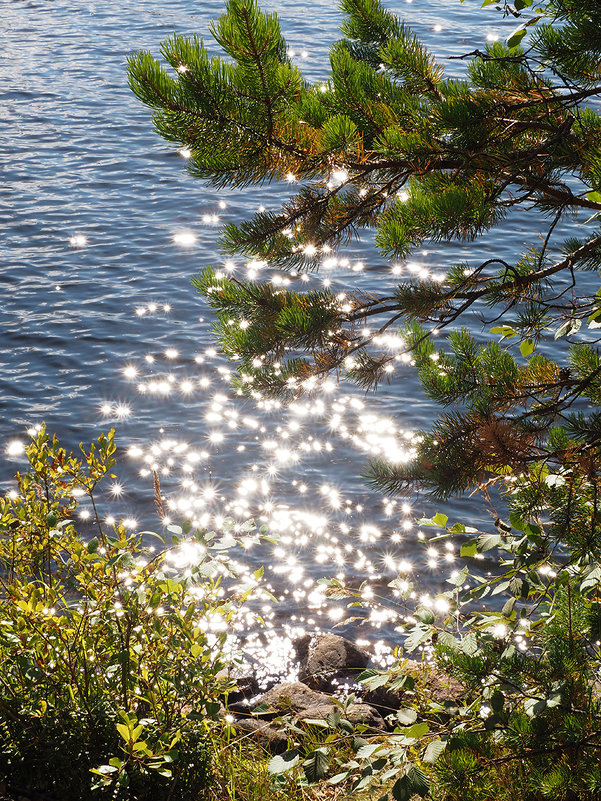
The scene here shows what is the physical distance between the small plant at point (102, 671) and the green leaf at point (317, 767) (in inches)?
20.3

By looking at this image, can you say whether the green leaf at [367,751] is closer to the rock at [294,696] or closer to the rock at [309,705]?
the rock at [309,705]

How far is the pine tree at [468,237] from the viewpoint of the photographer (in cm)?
305

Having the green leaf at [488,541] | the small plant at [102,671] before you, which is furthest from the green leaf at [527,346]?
the small plant at [102,671]

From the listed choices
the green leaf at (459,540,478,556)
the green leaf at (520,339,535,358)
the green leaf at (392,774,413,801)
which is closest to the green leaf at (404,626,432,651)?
the green leaf at (459,540,478,556)

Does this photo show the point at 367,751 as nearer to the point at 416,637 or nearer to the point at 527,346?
the point at 416,637

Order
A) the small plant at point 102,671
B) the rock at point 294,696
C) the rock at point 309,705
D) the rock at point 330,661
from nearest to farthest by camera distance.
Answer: the small plant at point 102,671, the rock at point 309,705, the rock at point 294,696, the rock at point 330,661

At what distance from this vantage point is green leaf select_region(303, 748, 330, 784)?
114 inches

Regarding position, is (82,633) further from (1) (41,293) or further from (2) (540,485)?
(1) (41,293)

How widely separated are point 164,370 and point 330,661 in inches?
203

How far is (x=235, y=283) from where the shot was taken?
4.36 meters

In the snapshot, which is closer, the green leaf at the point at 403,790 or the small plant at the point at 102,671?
the green leaf at the point at 403,790

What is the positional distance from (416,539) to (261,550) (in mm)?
1507

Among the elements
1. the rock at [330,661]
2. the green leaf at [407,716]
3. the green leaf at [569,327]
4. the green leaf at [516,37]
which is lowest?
the rock at [330,661]

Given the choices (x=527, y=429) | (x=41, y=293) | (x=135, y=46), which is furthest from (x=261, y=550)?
(x=135, y=46)
